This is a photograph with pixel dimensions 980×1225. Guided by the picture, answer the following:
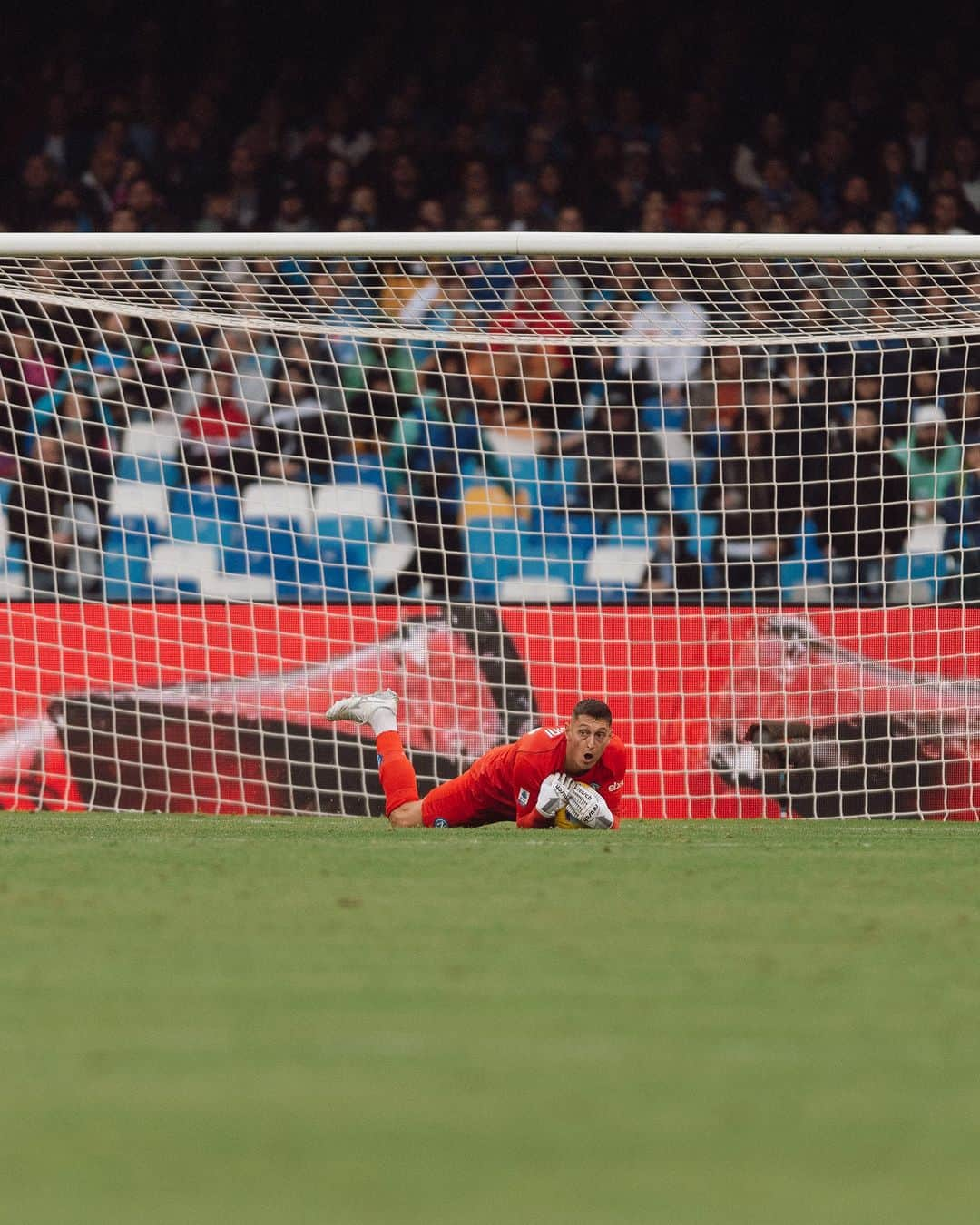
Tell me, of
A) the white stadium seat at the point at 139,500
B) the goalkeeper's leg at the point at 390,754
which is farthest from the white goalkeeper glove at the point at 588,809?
the white stadium seat at the point at 139,500

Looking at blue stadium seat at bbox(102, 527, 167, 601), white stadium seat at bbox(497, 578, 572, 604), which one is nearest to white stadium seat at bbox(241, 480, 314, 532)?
blue stadium seat at bbox(102, 527, 167, 601)

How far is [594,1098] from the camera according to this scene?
2217mm

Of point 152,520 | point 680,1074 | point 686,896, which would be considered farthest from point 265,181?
point 680,1074

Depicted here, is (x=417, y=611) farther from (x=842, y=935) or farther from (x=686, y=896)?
(x=842, y=935)

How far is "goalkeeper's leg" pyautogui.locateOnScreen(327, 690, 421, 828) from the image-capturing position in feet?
24.2

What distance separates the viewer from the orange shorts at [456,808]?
719cm

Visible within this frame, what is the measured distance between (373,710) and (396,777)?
338 mm

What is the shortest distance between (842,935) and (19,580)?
20.5 ft

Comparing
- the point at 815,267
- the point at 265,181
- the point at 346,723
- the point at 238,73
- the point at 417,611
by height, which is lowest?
the point at 346,723

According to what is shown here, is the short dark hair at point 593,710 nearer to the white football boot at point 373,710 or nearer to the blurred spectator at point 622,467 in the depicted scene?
the white football boot at point 373,710

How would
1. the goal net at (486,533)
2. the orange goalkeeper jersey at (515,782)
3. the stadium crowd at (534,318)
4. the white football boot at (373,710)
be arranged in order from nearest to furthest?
the orange goalkeeper jersey at (515,782) < the white football boot at (373,710) < the goal net at (486,533) < the stadium crowd at (534,318)

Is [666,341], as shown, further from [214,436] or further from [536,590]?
[214,436]

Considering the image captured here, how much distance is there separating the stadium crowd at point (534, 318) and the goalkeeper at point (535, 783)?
1.88m

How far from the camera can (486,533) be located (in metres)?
9.53
